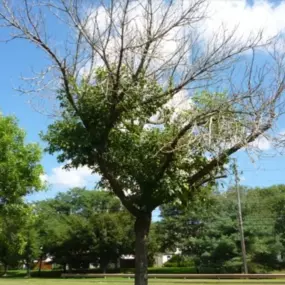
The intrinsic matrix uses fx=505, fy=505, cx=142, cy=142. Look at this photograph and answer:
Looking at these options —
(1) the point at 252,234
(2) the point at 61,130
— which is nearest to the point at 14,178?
(2) the point at 61,130

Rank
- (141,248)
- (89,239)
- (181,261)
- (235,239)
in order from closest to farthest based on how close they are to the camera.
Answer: (141,248) → (235,239) → (89,239) → (181,261)

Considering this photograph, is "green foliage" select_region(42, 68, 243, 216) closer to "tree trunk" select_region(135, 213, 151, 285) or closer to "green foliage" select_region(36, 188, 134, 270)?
"tree trunk" select_region(135, 213, 151, 285)

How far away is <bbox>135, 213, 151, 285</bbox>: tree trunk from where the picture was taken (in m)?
12.6

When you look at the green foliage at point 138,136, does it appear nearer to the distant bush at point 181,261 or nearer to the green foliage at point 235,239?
the green foliage at point 235,239

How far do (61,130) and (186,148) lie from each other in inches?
128

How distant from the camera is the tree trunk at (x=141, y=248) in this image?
12.6m

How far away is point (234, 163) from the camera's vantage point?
13.6m

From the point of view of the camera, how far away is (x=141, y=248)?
1282cm

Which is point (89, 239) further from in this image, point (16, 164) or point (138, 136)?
point (138, 136)

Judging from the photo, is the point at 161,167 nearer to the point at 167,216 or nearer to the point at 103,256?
the point at 103,256

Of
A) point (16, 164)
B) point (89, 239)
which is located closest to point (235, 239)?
point (89, 239)

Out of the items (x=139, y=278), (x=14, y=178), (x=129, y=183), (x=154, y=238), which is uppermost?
(x=154, y=238)

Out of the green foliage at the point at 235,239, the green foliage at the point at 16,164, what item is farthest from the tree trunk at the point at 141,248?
the green foliage at the point at 235,239

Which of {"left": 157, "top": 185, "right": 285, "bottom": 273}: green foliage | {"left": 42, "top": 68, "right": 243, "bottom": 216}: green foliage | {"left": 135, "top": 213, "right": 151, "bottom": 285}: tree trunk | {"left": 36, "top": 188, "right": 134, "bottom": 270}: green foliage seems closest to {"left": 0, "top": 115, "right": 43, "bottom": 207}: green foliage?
{"left": 42, "top": 68, "right": 243, "bottom": 216}: green foliage
